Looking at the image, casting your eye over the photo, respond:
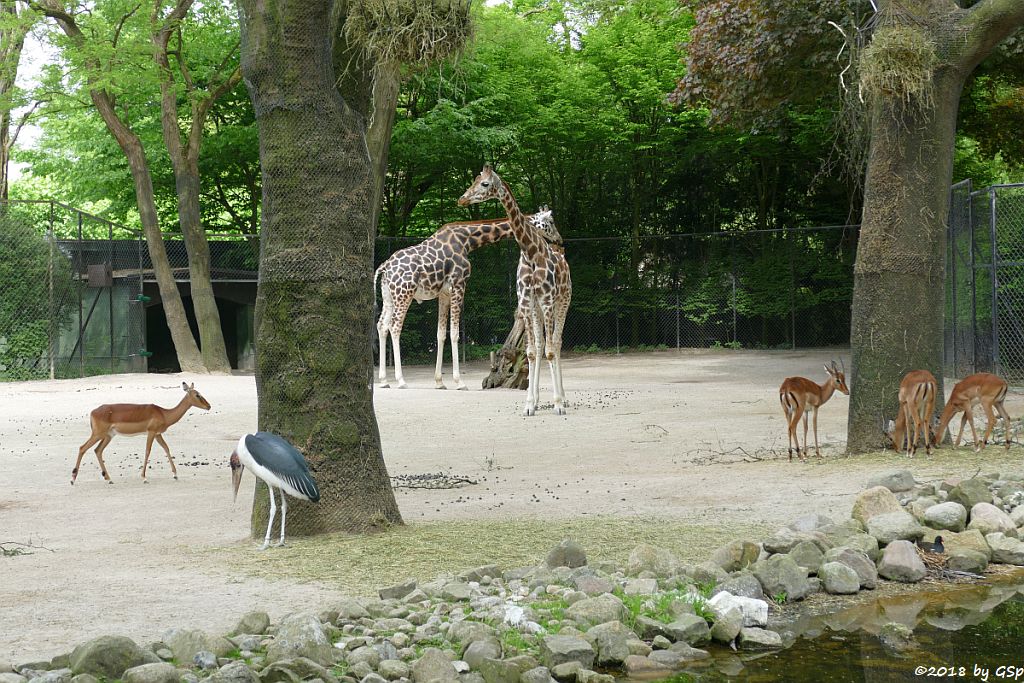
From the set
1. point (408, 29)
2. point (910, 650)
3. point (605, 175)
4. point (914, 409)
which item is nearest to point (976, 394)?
point (914, 409)

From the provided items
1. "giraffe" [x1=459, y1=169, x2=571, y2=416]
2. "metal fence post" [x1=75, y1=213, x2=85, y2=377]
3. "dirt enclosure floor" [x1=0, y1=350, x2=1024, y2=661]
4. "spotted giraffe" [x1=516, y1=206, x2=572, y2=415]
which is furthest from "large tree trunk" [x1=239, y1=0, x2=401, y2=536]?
"metal fence post" [x1=75, y1=213, x2=85, y2=377]

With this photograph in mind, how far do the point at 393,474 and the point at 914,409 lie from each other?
443 centimetres

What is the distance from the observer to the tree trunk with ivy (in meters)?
9.70

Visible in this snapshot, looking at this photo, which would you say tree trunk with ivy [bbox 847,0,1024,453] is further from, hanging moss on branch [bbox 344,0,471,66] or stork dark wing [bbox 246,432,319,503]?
stork dark wing [bbox 246,432,319,503]

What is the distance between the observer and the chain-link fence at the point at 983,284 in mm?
15383

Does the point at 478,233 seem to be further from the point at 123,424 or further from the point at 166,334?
the point at 166,334

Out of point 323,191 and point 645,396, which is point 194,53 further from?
point 323,191

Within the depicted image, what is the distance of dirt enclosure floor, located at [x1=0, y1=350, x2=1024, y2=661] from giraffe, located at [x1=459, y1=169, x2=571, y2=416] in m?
0.57

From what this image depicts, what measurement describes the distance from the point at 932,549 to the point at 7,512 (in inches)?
246

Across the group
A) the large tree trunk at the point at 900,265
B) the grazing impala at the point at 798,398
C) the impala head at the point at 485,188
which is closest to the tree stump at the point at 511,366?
the impala head at the point at 485,188

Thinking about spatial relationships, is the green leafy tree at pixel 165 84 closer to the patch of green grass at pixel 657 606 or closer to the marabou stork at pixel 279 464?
the marabou stork at pixel 279 464

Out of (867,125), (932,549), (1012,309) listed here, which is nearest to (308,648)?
(932,549)

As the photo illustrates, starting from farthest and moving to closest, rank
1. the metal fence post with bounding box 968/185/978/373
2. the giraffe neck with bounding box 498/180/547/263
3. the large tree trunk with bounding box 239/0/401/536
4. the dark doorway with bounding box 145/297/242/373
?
the dark doorway with bounding box 145/297/242/373 → the metal fence post with bounding box 968/185/978/373 → the giraffe neck with bounding box 498/180/547/263 → the large tree trunk with bounding box 239/0/401/536

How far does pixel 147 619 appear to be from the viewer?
511cm
